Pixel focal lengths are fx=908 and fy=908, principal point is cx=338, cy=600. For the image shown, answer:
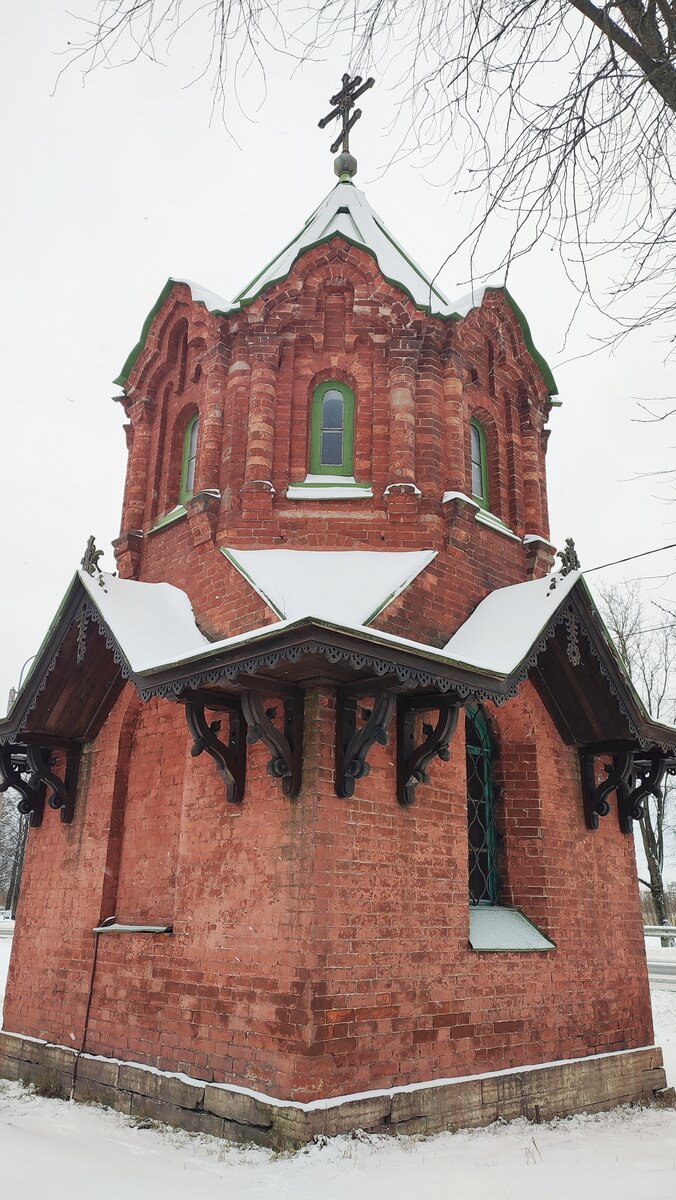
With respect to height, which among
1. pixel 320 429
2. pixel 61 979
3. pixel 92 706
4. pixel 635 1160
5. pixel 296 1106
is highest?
pixel 320 429

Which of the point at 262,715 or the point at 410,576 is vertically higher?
the point at 410,576

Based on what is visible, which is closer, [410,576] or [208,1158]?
[208,1158]

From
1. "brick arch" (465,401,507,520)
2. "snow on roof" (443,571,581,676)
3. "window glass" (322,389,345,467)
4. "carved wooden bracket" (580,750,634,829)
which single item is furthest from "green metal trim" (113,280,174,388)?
"carved wooden bracket" (580,750,634,829)

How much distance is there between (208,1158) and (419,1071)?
5.01 feet

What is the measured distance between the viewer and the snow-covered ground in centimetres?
498

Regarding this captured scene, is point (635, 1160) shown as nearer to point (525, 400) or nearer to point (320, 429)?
point (320, 429)

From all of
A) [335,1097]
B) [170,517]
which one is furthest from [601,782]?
[170,517]

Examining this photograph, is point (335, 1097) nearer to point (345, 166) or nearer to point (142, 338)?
point (142, 338)

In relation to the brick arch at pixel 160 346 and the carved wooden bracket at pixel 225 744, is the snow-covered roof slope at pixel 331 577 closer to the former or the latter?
the carved wooden bracket at pixel 225 744

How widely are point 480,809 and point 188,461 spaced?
4544 mm

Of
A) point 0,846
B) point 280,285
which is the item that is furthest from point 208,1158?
point 0,846

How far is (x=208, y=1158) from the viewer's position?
5684 mm

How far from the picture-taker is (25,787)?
29.7 ft

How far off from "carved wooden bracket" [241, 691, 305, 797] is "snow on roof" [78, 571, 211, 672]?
693 mm
